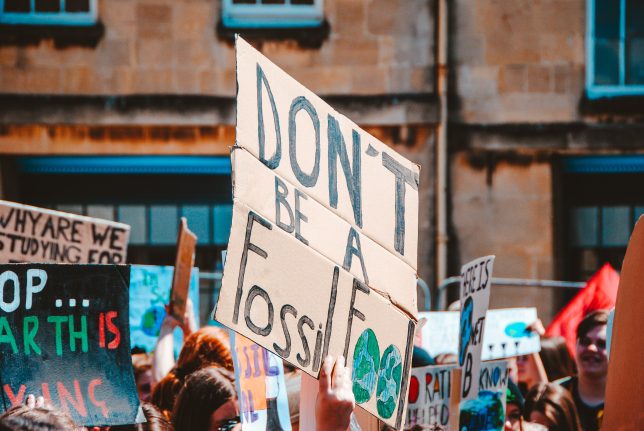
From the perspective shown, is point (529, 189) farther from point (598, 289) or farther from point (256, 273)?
point (256, 273)

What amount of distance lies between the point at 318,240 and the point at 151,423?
1.14 metres

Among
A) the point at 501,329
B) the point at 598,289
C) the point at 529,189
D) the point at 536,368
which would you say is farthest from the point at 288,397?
the point at 529,189

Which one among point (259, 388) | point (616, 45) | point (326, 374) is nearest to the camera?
point (326, 374)

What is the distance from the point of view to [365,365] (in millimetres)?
2826

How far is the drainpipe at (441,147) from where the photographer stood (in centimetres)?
984

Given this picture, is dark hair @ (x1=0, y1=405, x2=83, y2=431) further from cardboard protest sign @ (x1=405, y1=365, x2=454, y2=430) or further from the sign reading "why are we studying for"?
cardboard protest sign @ (x1=405, y1=365, x2=454, y2=430)

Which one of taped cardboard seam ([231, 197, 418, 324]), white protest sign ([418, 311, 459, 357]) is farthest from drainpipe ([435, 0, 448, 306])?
taped cardboard seam ([231, 197, 418, 324])

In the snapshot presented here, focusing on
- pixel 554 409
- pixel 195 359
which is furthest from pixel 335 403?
pixel 554 409

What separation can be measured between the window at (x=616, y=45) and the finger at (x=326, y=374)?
26.4 ft

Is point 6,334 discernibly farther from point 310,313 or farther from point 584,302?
point 584,302

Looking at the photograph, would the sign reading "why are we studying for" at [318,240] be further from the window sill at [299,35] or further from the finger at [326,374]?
the window sill at [299,35]

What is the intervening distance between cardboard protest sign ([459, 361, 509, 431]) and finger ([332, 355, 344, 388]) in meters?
1.45

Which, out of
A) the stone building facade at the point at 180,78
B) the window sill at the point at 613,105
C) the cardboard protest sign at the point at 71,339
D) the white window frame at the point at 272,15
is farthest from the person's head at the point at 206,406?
the window sill at the point at 613,105

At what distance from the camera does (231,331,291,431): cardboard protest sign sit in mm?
3463
